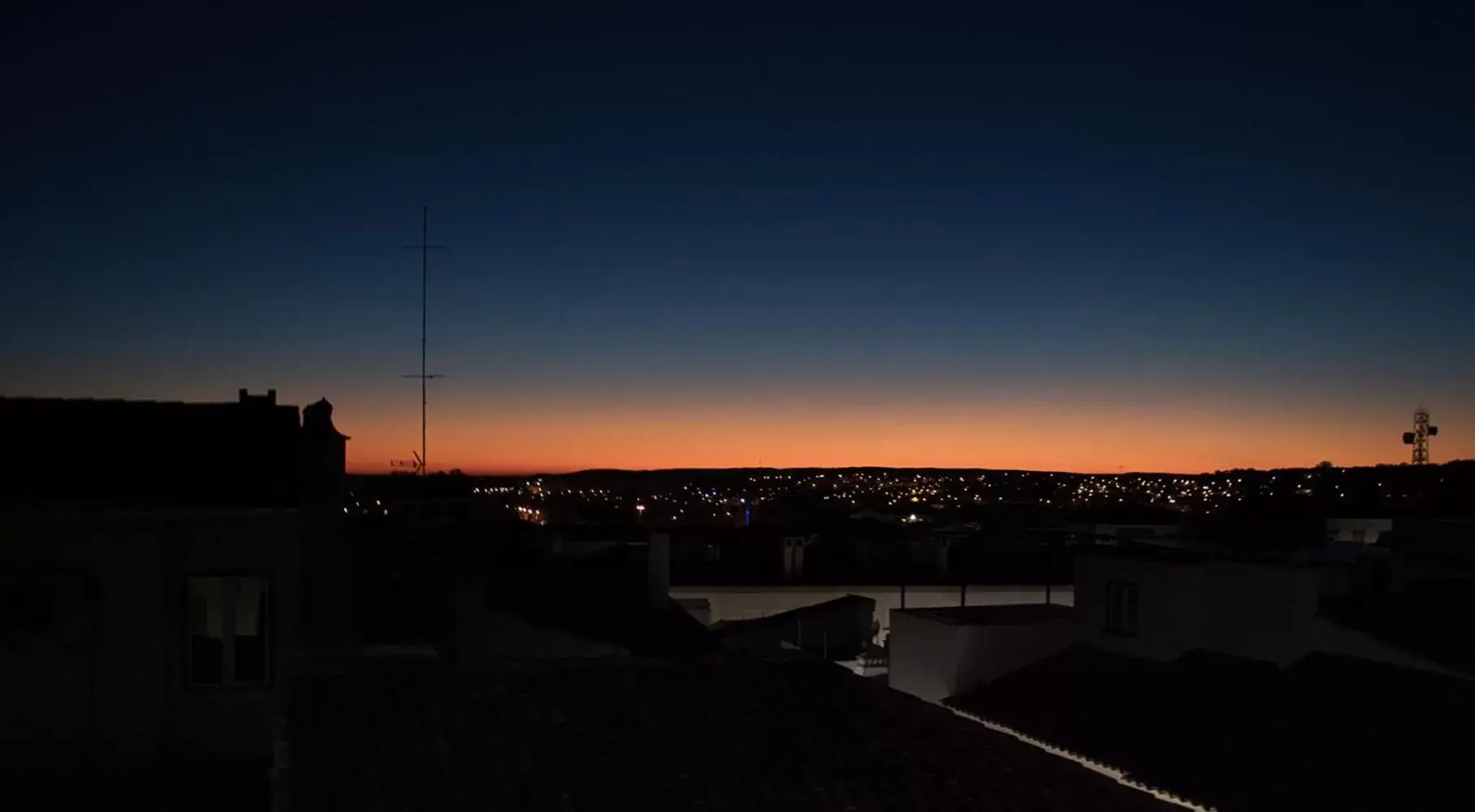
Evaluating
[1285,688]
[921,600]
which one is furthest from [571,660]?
[921,600]

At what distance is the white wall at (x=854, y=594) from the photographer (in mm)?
39406

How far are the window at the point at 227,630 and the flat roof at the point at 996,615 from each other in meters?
13.6

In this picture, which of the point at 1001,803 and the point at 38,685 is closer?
the point at 1001,803

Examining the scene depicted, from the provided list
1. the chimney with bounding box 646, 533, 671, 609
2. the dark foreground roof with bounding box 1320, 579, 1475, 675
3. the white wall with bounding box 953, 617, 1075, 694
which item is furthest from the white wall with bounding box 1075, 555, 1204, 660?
the chimney with bounding box 646, 533, 671, 609

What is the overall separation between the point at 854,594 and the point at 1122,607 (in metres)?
17.1

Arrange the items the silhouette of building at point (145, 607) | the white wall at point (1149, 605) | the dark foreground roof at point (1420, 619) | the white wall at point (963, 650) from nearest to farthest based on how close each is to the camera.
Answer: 1. the silhouette of building at point (145, 607)
2. the dark foreground roof at point (1420, 619)
3. the white wall at point (1149, 605)
4. the white wall at point (963, 650)

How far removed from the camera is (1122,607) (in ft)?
74.3

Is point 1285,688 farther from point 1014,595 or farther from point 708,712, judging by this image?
point 1014,595

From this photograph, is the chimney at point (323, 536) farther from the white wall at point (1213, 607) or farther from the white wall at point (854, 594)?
the white wall at point (854, 594)

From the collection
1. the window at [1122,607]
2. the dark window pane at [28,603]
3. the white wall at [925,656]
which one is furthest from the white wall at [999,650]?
the dark window pane at [28,603]

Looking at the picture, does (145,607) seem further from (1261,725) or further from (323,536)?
(1261,725)

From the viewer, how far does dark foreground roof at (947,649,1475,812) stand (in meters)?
14.7

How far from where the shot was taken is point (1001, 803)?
7965mm

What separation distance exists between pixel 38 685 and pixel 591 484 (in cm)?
16410
